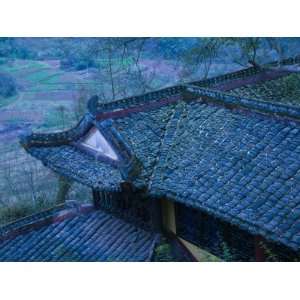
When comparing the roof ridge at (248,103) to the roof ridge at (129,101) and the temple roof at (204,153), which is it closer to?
the temple roof at (204,153)

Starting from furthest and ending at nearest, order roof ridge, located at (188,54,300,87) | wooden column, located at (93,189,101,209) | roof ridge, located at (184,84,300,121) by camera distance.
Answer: roof ridge, located at (188,54,300,87) → wooden column, located at (93,189,101,209) → roof ridge, located at (184,84,300,121)

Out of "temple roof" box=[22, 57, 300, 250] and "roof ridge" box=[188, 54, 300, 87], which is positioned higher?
"roof ridge" box=[188, 54, 300, 87]

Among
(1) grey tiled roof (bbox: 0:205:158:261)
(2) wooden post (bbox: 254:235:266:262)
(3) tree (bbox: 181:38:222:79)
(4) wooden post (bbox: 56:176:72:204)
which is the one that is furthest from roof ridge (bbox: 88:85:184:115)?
(4) wooden post (bbox: 56:176:72:204)

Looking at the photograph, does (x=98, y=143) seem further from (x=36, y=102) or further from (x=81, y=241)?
(x=36, y=102)

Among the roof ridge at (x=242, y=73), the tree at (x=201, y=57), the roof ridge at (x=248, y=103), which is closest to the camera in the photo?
the roof ridge at (x=248, y=103)

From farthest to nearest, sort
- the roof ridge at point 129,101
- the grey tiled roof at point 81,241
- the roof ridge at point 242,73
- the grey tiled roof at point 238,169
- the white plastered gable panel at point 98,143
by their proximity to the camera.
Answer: the roof ridge at point 242,73 < the roof ridge at point 129,101 < the white plastered gable panel at point 98,143 < the grey tiled roof at point 81,241 < the grey tiled roof at point 238,169

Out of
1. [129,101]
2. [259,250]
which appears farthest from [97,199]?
[259,250]

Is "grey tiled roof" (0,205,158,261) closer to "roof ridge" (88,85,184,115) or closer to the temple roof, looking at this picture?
the temple roof

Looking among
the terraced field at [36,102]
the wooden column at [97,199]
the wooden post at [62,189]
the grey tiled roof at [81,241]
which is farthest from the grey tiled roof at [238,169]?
the wooden post at [62,189]
